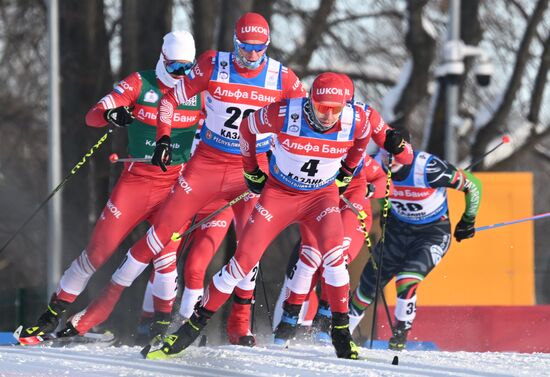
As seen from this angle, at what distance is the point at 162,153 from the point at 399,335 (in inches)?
126

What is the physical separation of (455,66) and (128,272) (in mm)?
9318

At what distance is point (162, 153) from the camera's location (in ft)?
32.6

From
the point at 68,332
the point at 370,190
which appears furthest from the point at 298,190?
the point at 68,332

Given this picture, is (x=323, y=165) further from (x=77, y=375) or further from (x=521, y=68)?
(x=521, y=68)

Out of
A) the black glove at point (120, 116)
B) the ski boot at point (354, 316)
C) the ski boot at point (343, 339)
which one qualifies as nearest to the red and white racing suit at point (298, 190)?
the ski boot at point (343, 339)

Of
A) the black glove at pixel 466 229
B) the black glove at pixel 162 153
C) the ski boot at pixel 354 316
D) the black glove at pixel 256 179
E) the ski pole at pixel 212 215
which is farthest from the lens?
the ski boot at pixel 354 316

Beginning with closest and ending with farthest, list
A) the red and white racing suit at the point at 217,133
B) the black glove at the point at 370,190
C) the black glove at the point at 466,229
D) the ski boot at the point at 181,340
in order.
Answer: the ski boot at the point at 181,340
the red and white racing suit at the point at 217,133
the black glove at the point at 466,229
the black glove at the point at 370,190

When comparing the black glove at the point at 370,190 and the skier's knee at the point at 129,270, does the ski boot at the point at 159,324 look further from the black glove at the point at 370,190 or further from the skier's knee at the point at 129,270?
the black glove at the point at 370,190

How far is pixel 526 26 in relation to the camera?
21016 mm

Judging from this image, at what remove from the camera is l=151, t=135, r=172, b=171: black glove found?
991 centimetres

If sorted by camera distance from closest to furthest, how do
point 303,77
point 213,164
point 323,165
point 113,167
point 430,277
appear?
point 323,165 → point 213,164 → point 430,277 → point 113,167 → point 303,77

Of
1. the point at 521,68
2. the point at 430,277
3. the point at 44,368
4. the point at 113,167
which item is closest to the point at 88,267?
the point at 44,368

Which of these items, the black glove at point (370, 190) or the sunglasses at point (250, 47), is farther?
the black glove at point (370, 190)

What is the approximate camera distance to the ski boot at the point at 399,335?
1195cm
